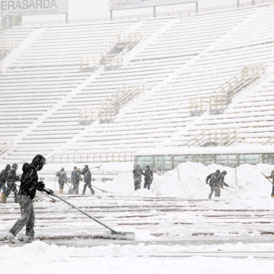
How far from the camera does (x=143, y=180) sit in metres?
28.3

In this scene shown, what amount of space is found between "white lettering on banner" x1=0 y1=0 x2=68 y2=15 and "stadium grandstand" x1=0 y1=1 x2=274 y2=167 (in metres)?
3.44

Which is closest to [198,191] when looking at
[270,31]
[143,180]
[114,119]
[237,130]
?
[143,180]

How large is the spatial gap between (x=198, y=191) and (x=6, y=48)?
38476mm

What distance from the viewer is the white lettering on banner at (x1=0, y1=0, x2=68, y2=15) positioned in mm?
64875

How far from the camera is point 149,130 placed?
128 feet

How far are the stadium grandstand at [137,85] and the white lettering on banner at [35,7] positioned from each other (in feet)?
11.3

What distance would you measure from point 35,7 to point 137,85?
80.0 ft

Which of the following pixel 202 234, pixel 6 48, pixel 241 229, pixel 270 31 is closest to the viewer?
pixel 202 234

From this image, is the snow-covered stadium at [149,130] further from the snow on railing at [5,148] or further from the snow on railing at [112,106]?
the snow on railing at [5,148]

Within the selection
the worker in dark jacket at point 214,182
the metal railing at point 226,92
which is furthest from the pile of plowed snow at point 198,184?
the metal railing at point 226,92

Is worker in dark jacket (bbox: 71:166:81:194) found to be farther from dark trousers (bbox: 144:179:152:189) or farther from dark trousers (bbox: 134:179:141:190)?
dark trousers (bbox: 144:179:152:189)

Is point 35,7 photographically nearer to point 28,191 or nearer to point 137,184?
point 137,184

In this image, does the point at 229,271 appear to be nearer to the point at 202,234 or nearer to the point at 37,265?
the point at 37,265

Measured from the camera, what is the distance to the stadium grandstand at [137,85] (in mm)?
37256
